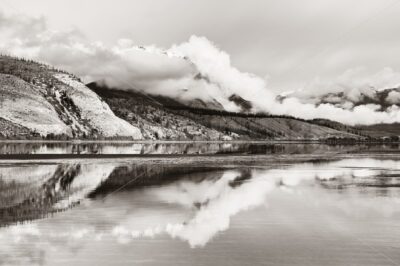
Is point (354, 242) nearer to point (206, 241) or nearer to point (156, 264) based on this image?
point (206, 241)

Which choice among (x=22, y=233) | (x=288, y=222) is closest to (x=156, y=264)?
(x=22, y=233)

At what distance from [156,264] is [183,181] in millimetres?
24269

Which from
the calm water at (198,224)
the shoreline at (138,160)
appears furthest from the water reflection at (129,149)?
the calm water at (198,224)

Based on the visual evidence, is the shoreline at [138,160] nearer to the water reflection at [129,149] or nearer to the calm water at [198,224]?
the water reflection at [129,149]

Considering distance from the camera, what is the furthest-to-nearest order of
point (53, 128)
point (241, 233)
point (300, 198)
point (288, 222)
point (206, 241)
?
point (53, 128) < point (300, 198) < point (288, 222) < point (241, 233) < point (206, 241)

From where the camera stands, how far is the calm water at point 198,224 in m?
13.2

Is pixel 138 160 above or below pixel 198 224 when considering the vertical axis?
above

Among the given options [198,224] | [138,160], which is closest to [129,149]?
[138,160]

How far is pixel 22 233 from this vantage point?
15898 millimetres

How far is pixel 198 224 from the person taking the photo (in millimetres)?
18062

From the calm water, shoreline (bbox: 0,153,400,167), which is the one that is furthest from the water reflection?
the calm water

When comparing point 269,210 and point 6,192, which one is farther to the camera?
point 6,192

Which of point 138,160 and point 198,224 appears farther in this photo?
point 138,160

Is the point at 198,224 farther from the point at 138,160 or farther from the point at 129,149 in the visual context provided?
the point at 129,149
